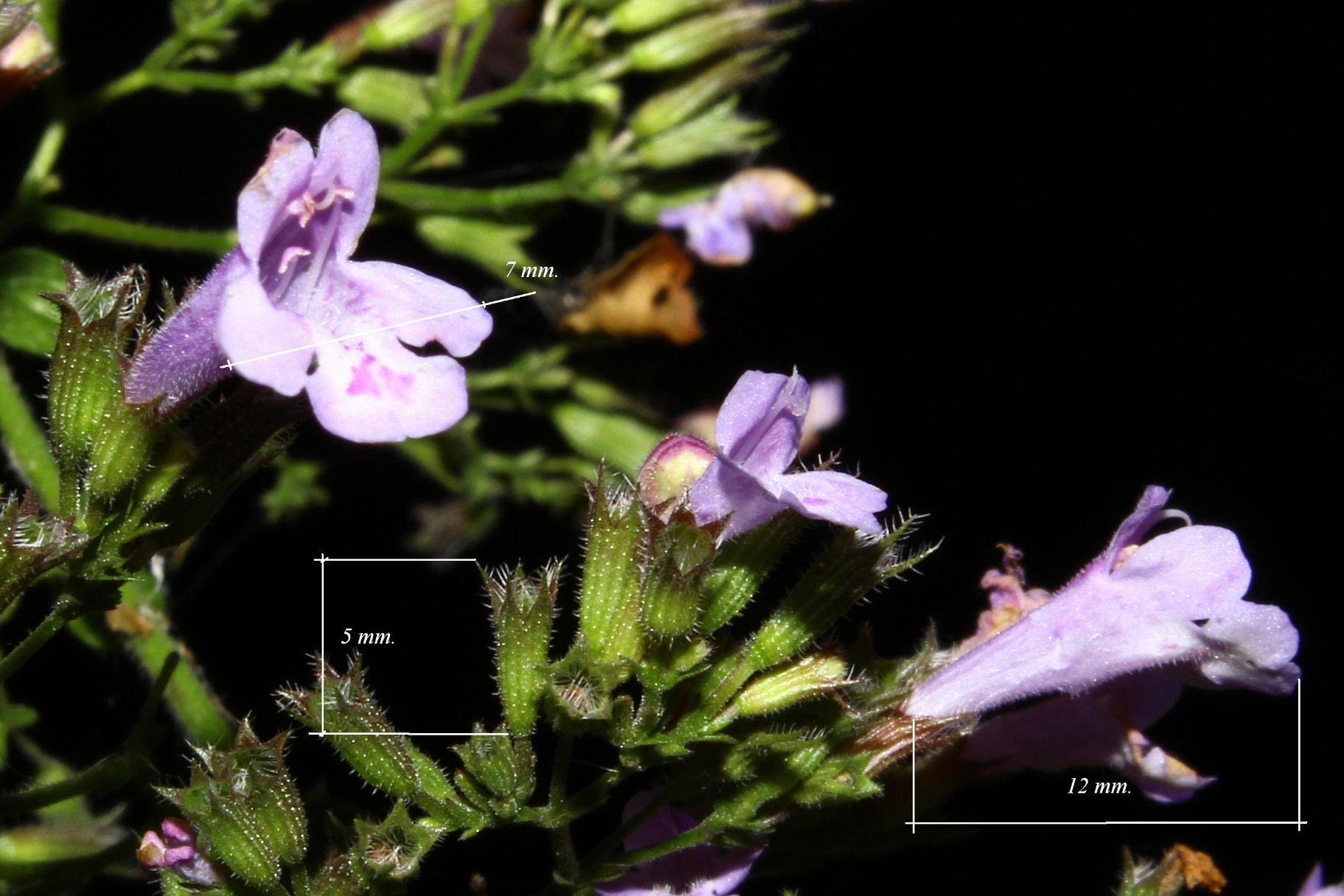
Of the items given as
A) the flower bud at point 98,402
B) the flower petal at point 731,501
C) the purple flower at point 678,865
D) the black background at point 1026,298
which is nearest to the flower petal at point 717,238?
the black background at point 1026,298

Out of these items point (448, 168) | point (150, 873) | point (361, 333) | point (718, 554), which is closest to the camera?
point (361, 333)

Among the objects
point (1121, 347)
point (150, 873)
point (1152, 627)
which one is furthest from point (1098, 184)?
point (150, 873)

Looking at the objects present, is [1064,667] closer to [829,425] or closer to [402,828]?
[402,828]

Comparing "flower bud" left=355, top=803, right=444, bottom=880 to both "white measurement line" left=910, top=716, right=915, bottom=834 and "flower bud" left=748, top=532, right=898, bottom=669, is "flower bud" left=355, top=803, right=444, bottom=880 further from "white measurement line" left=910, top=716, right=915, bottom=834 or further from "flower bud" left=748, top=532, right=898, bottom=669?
"white measurement line" left=910, top=716, right=915, bottom=834

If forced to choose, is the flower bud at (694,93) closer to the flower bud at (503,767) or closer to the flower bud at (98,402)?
the flower bud at (98,402)

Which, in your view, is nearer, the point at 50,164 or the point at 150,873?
the point at 150,873

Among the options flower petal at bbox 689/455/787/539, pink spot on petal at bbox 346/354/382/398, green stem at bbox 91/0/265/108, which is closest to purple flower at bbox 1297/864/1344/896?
flower petal at bbox 689/455/787/539
